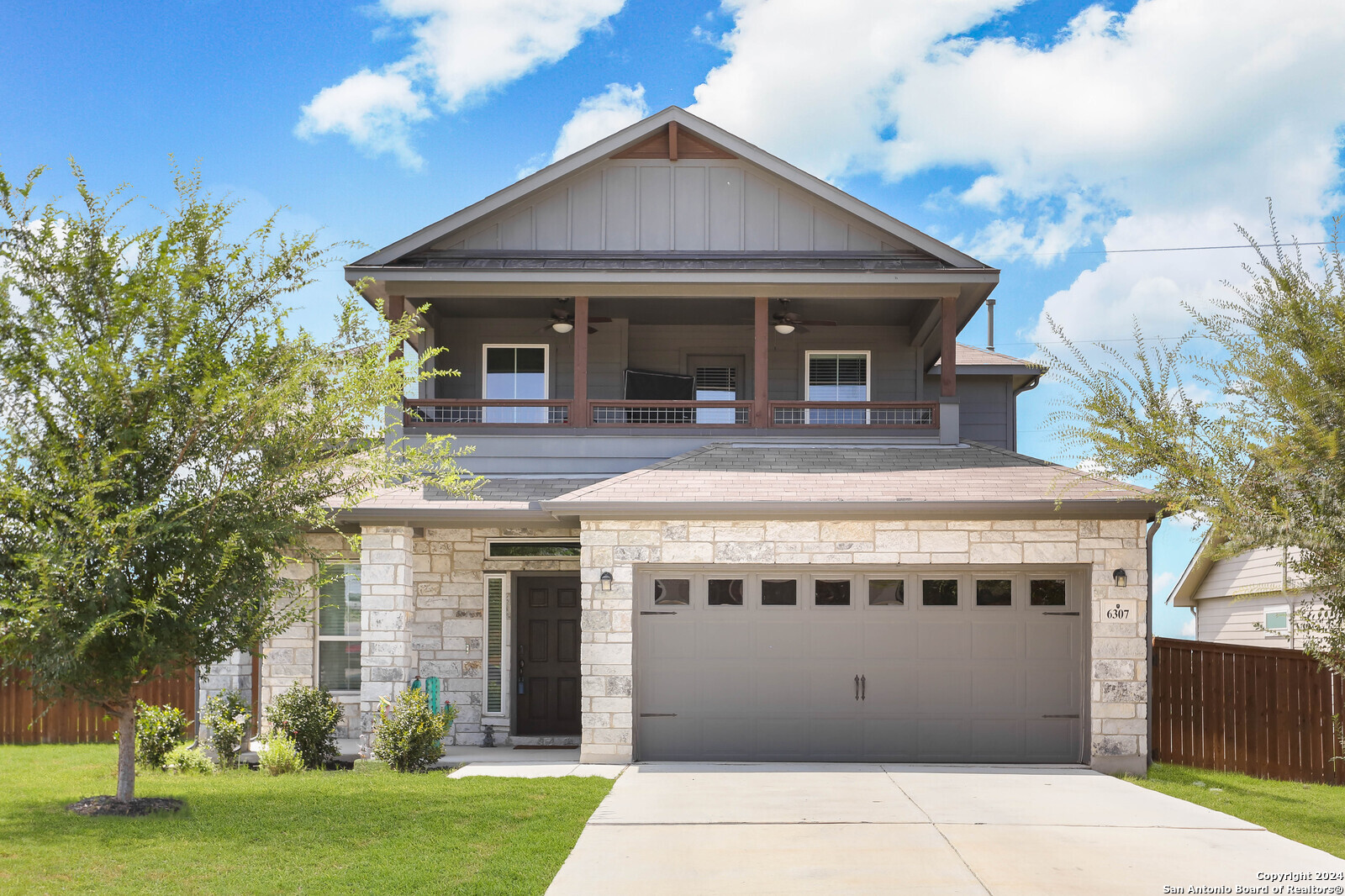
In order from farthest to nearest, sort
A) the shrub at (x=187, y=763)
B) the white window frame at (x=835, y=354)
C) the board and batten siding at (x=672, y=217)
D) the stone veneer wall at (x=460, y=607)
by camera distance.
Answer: the white window frame at (x=835, y=354), the board and batten siding at (x=672, y=217), the stone veneer wall at (x=460, y=607), the shrub at (x=187, y=763)

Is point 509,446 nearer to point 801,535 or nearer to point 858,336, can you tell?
point 801,535

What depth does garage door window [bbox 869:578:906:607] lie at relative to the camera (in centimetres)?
1195

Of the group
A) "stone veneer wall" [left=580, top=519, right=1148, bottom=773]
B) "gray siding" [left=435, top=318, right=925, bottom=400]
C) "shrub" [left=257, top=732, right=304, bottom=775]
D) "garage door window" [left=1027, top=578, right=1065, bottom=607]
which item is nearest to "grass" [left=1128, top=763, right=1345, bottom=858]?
"stone veneer wall" [left=580, top=519, right=1148, bottom=773]

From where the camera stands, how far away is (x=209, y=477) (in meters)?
9.12

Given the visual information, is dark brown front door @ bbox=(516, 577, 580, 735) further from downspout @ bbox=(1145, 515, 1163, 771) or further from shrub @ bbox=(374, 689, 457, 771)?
downspout @ bbox=(1145, 515, 1163, 771)

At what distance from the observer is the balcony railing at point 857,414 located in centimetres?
1420

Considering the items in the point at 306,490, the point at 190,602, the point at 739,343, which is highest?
the point at 739,343

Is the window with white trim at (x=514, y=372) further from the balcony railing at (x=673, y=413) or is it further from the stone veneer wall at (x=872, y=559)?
the stone veneer wall at (x=872, y=559)

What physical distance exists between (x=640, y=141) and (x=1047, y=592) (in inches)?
316

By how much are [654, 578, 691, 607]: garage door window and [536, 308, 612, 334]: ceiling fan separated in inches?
182

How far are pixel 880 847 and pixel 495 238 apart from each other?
33.3 ft

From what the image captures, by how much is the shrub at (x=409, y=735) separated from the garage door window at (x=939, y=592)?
5.45m

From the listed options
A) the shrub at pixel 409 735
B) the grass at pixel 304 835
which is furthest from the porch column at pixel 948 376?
the shrub at pixel 409 735

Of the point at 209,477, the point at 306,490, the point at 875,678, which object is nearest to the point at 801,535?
the point at 875,678
